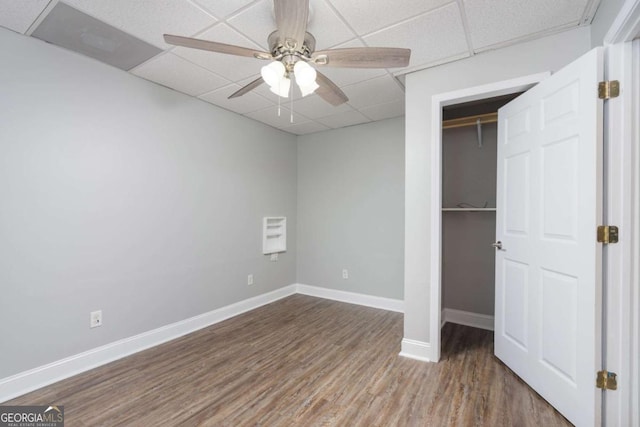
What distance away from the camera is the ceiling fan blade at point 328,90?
1.79 metres

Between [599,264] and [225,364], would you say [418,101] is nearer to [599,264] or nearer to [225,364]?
[599,264]

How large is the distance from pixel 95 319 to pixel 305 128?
3.20m

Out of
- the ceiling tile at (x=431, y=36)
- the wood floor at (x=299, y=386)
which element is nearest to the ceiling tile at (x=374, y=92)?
the ceiling tile at (x=431, y=36)

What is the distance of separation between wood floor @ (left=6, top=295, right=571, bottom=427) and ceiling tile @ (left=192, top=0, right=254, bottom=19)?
2475 millimetres

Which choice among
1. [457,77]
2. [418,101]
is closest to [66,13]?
[418,101]

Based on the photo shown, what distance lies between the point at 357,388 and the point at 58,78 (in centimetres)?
316

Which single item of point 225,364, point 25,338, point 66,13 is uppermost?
point 66,13

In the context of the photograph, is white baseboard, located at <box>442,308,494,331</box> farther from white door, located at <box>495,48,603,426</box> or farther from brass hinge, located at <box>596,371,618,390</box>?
brass hinge, located at <box>596,371,618,390</box>

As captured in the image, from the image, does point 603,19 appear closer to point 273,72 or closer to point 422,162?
point 422,162

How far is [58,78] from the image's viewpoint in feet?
6.85

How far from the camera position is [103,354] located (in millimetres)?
2307

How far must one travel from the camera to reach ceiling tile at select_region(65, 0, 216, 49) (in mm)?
1661

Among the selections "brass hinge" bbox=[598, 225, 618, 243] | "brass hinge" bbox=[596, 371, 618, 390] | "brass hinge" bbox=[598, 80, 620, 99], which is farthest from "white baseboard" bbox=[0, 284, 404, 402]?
"brass hinge" bbox=[598, 80, 620, 99]
